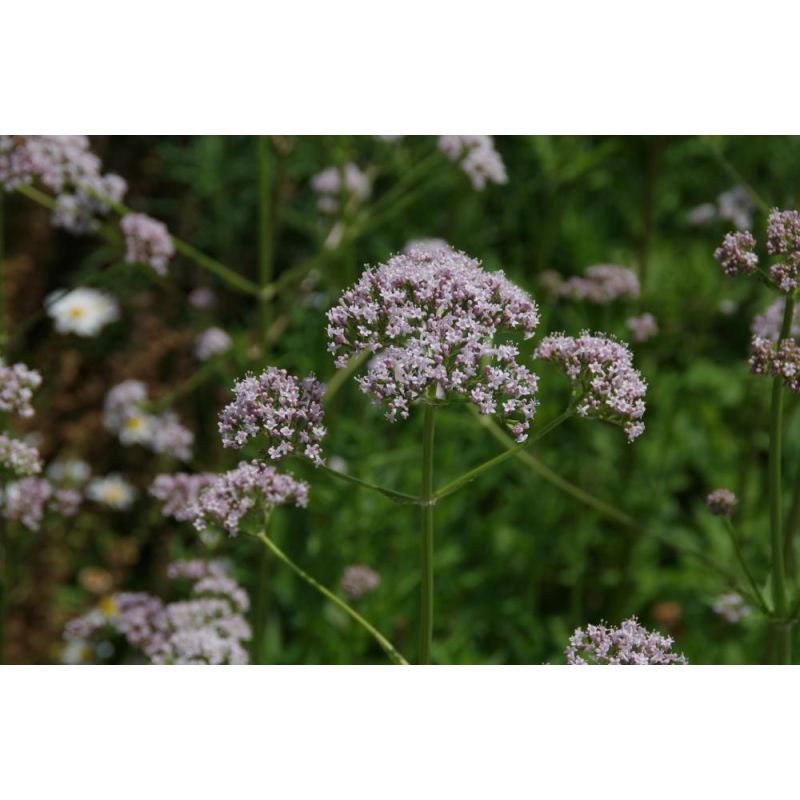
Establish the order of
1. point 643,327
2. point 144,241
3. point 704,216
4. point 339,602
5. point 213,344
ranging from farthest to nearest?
point 704,216
point 213,344
point 643,327
point 144,241
point 339,602

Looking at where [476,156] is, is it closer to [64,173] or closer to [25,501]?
[64,173]

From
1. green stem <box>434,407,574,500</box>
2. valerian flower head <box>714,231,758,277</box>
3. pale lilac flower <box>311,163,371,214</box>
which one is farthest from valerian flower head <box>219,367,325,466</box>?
pale lilac flower <box>311,163,371,214</box>

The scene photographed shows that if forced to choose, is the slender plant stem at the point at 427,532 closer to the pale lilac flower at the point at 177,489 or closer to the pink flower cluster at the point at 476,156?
the pale lilac flower at the point at 177,489

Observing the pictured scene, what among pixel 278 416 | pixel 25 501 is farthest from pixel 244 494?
pixel 25 501

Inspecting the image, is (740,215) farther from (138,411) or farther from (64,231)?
(64,231)

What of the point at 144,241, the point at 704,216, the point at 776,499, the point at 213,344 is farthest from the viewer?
the point at 704,216
